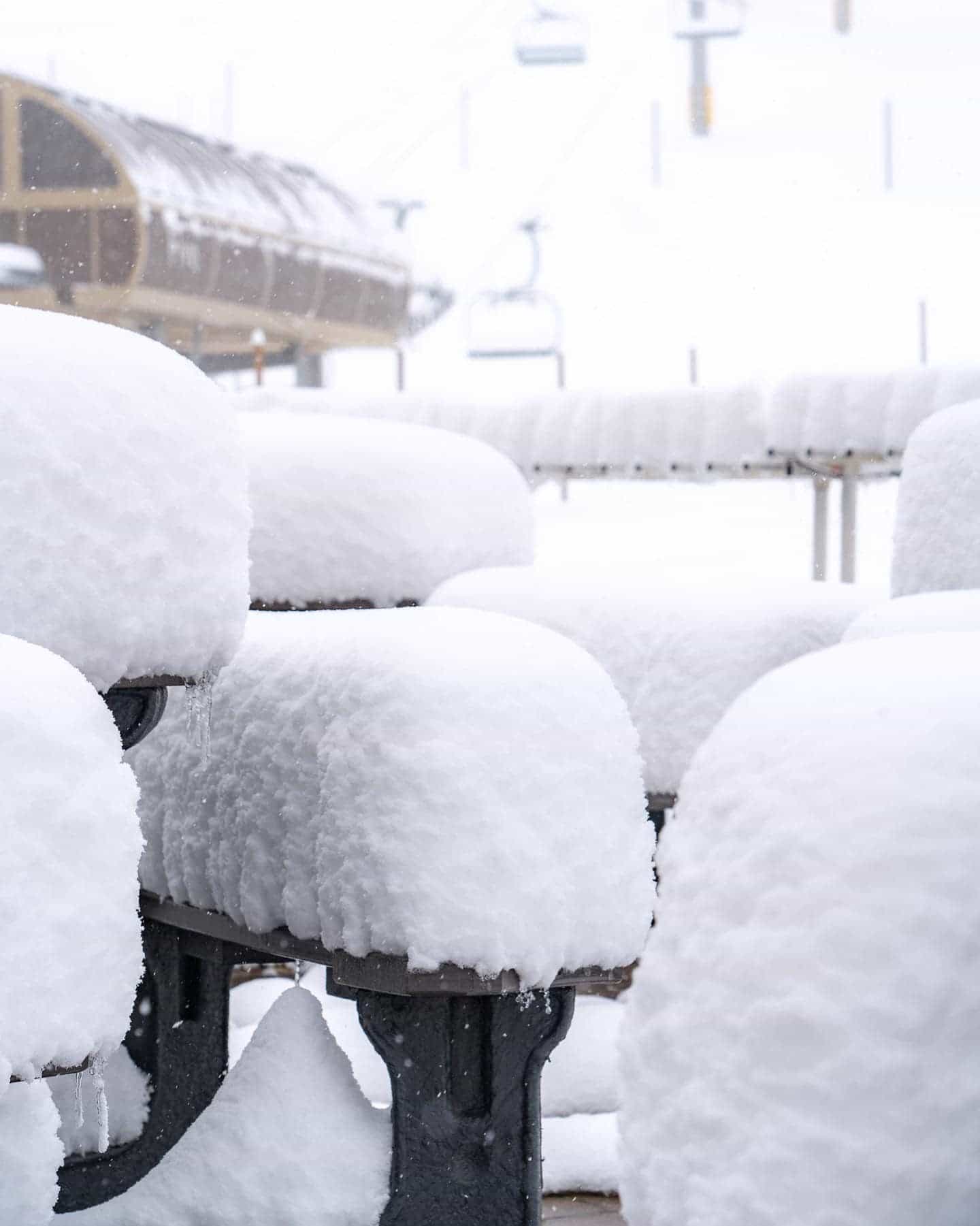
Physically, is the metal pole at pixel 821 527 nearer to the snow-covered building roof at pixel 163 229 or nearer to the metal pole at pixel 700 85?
the snow-covered building roof at pixel 163 229

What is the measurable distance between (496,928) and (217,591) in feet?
2.26

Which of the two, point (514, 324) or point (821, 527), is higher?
point (514, 324)

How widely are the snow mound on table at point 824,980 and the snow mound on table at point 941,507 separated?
302 cm

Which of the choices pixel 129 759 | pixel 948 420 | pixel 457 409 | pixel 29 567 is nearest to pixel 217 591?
pixel 29 567

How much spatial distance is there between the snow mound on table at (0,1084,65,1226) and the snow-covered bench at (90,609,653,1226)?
0.53m

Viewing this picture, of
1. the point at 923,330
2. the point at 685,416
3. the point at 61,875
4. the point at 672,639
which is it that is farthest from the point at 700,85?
the point at 61,875

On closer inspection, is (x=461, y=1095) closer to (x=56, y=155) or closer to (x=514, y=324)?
(x=56, y=155)

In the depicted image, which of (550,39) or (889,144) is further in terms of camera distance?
(889,144)

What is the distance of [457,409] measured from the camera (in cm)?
953

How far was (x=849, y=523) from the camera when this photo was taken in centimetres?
913

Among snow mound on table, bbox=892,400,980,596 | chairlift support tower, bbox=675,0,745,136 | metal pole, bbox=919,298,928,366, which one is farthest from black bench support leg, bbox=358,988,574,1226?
chairlift support tower, bbox=675,0,745,136

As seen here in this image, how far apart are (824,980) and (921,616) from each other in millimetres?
2418

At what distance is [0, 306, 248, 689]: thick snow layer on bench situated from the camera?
262 cm

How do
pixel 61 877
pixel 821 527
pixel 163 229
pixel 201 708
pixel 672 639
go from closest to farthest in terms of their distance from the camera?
pixel 61 877
pixel 201 708
pixel 672 639
pixel 821 527
pixel 163 229
